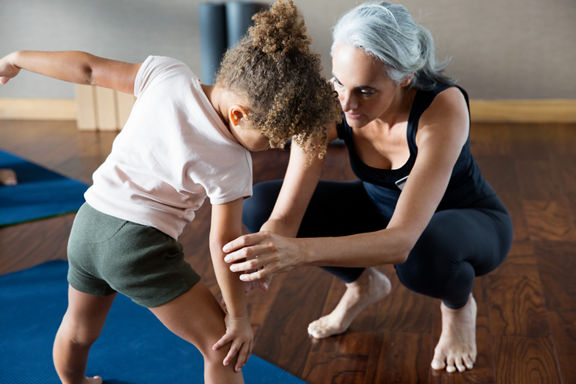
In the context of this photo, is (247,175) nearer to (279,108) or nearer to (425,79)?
(279,108)

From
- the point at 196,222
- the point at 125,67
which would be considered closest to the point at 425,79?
the point at 125,67

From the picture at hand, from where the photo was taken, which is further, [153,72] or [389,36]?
[389,36]

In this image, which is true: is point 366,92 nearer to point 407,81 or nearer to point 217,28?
point 407,81

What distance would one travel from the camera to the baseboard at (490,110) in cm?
375

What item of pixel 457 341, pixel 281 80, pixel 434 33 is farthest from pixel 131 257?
pixel 434 33

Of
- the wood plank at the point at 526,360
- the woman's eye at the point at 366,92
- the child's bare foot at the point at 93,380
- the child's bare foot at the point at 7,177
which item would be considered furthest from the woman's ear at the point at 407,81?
the child's bare foot at the point at 7,177

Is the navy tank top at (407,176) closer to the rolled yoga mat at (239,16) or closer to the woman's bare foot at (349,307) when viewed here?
the woman's bare foot at (349,307)

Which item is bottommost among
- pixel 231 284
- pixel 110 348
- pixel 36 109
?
pixel 36 109

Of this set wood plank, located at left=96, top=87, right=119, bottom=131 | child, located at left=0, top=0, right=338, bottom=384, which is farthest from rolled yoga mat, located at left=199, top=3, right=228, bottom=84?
child, located at left=0, top=0, right=338, bottom=384

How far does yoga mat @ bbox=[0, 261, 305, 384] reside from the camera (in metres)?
1.50

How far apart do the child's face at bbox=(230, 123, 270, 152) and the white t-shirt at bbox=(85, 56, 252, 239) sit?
19 mm

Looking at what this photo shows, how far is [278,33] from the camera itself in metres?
1.08

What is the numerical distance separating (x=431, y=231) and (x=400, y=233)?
0.19m

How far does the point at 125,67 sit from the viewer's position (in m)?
1.21
